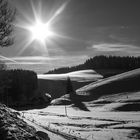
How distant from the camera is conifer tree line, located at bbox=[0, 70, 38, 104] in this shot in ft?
248

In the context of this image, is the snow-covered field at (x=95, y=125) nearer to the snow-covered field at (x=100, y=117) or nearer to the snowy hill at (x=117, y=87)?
the snow-covered field at (x=100, y=117)

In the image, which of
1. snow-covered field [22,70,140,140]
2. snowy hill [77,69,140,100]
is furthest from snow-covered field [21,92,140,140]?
snowy hill [77,69,140,100]

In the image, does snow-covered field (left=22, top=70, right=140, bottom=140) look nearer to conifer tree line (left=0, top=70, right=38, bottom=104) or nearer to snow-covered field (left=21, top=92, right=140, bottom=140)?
snow-covered field (left=21, top=92, right=140, bottom=140)

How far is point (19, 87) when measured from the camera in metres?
80.8

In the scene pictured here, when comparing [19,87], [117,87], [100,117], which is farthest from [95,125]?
[19,87]

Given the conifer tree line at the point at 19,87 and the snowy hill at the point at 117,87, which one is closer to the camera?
the conifer tree line at the point at 19,87

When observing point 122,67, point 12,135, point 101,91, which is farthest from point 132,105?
point 122,67

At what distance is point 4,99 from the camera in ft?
251

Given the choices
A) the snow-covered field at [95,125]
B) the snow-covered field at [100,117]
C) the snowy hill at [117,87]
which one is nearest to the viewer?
the snow-covered field at [95,125]

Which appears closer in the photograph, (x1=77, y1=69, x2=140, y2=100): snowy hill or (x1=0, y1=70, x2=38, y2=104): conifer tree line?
(x1=0, y1=70, x2=38, y2=104): conifer tree line

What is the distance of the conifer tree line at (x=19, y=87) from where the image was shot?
75562mm

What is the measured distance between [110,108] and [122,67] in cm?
14871

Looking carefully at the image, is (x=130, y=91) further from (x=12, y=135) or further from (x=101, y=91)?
(x=12, y=135)

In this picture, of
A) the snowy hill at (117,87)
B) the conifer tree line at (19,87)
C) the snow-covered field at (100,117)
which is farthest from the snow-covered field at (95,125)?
the conifer tree line at (19,87)
